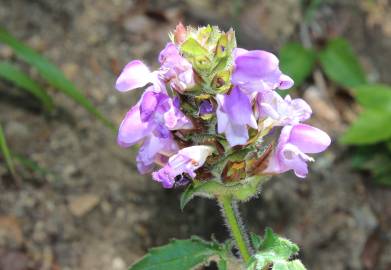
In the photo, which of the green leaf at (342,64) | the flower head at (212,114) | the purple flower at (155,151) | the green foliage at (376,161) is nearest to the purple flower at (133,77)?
the flower head at (212,114)

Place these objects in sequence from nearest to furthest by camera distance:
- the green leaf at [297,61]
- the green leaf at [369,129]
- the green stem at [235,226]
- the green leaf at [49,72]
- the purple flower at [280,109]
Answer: the purple flower at [280,109] → the green stem at [235,226] → the green leaf at [49,72] → the green leaf at [369,129] → the green leaf at [297,61]

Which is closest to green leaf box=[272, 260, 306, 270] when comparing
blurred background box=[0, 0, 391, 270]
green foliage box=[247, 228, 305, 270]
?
green foliage box=[247, 228, 305, 270]

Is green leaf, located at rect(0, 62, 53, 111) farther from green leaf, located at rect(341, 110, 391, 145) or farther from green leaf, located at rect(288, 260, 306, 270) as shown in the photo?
green leaf, located at rect(288, 260, 306, 270)

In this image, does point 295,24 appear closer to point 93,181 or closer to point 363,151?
point 363,151

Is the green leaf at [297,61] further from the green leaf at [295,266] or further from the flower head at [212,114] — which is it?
the green leaf at [295,266]

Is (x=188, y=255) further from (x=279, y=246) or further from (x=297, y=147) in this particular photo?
(x=297, y=147)

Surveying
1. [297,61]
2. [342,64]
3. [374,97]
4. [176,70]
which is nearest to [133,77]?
[176,70]

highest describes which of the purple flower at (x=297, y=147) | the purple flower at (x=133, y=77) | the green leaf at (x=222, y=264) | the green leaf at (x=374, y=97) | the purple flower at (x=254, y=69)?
the green leaf at (x=374, y=97)
